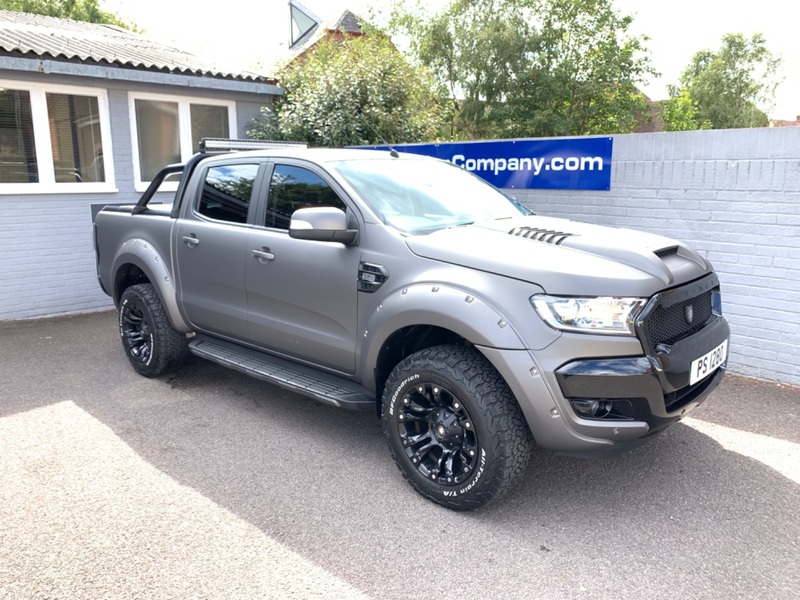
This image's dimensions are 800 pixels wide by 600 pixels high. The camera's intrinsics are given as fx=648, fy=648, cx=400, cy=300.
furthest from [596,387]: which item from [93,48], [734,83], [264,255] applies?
[734,83]

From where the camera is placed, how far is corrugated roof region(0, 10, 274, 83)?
7607 millimetres

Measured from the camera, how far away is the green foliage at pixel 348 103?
9.26 meters

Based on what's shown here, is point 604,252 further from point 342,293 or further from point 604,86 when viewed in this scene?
point 604,86

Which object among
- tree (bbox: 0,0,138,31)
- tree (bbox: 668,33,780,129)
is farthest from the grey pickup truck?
tree (bbox: 668,33,780,129)

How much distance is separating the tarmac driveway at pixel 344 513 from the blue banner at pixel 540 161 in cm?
244

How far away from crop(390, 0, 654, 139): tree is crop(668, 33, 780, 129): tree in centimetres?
2161

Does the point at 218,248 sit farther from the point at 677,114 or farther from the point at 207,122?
→ the point at 677,114

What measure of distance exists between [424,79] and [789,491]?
28.8ft

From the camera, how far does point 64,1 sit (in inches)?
1447

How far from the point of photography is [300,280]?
400 cm

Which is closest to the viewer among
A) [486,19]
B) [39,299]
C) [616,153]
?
[616,153]

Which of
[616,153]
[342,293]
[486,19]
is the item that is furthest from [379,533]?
[486,19]

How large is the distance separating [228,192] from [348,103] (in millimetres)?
5102

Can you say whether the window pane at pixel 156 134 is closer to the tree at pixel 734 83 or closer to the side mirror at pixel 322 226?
the side mirror at pixel 322 226
